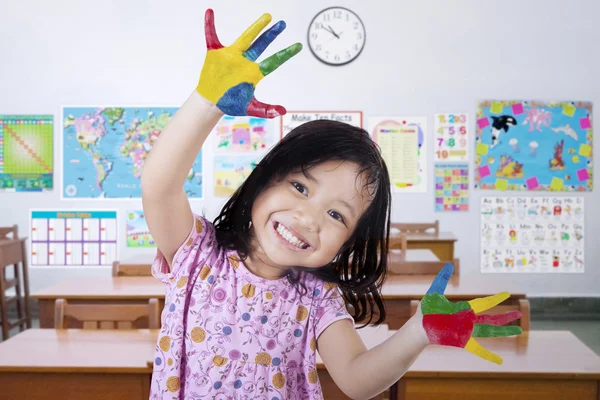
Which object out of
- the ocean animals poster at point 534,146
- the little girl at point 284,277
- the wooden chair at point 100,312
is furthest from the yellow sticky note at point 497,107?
the little girl at point 284,277

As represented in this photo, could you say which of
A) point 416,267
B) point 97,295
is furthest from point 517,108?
point 97,295

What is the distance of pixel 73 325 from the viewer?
2.55 meters

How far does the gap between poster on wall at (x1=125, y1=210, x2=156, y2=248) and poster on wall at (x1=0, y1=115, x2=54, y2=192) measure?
666mm

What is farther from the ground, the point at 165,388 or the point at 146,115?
the point at 146,115

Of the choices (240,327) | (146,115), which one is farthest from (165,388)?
(146,115)

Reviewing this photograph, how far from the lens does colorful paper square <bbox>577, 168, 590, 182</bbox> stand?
4.40 metres

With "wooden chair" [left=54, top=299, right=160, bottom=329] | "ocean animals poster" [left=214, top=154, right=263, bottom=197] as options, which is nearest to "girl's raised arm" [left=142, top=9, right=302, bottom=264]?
"wooden chair" [left=54, top=299, right=160, bottom=329]

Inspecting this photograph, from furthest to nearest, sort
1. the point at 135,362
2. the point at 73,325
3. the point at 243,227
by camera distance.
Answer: the point at 73,325 → the point at 135,362 → the point at 243,227

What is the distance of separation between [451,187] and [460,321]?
3826 millimetres

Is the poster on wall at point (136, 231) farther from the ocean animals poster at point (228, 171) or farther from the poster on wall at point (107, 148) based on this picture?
the ocean animals poster at point (228, 171)

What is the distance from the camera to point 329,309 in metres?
0.90

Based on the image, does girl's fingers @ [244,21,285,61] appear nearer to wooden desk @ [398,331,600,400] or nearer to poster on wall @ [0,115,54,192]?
wooden desk @ [398,331,600,400]

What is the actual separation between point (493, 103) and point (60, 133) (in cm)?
336

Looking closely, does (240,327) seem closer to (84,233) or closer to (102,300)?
(102,300)
